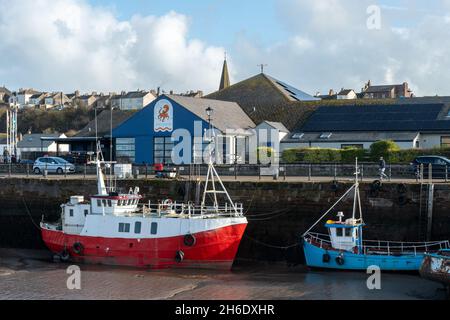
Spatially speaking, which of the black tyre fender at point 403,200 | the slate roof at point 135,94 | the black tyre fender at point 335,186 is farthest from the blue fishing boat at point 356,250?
the slate roof at point 135,94

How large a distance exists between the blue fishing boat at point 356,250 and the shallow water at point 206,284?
1.21 feet

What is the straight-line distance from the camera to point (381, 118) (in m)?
47.4

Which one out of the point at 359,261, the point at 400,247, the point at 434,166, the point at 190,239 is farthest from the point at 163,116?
the point at 359,261

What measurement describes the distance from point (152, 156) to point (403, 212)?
22.8 metres

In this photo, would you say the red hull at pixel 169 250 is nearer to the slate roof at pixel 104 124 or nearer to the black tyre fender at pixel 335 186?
the black tyre fender at pixel 335 186

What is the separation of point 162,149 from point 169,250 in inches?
803

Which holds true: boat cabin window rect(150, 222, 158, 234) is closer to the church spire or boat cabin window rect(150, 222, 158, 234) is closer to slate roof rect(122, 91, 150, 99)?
the church spire

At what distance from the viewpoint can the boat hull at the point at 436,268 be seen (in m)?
21.1

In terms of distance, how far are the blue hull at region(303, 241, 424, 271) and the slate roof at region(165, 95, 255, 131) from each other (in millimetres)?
20006

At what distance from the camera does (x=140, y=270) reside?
1037 inches

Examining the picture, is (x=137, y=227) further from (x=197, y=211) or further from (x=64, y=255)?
(x=64, y=255)

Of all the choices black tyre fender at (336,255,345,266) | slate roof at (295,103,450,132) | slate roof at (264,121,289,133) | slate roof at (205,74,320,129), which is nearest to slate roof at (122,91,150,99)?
slate roof at (205,74,320,129)
